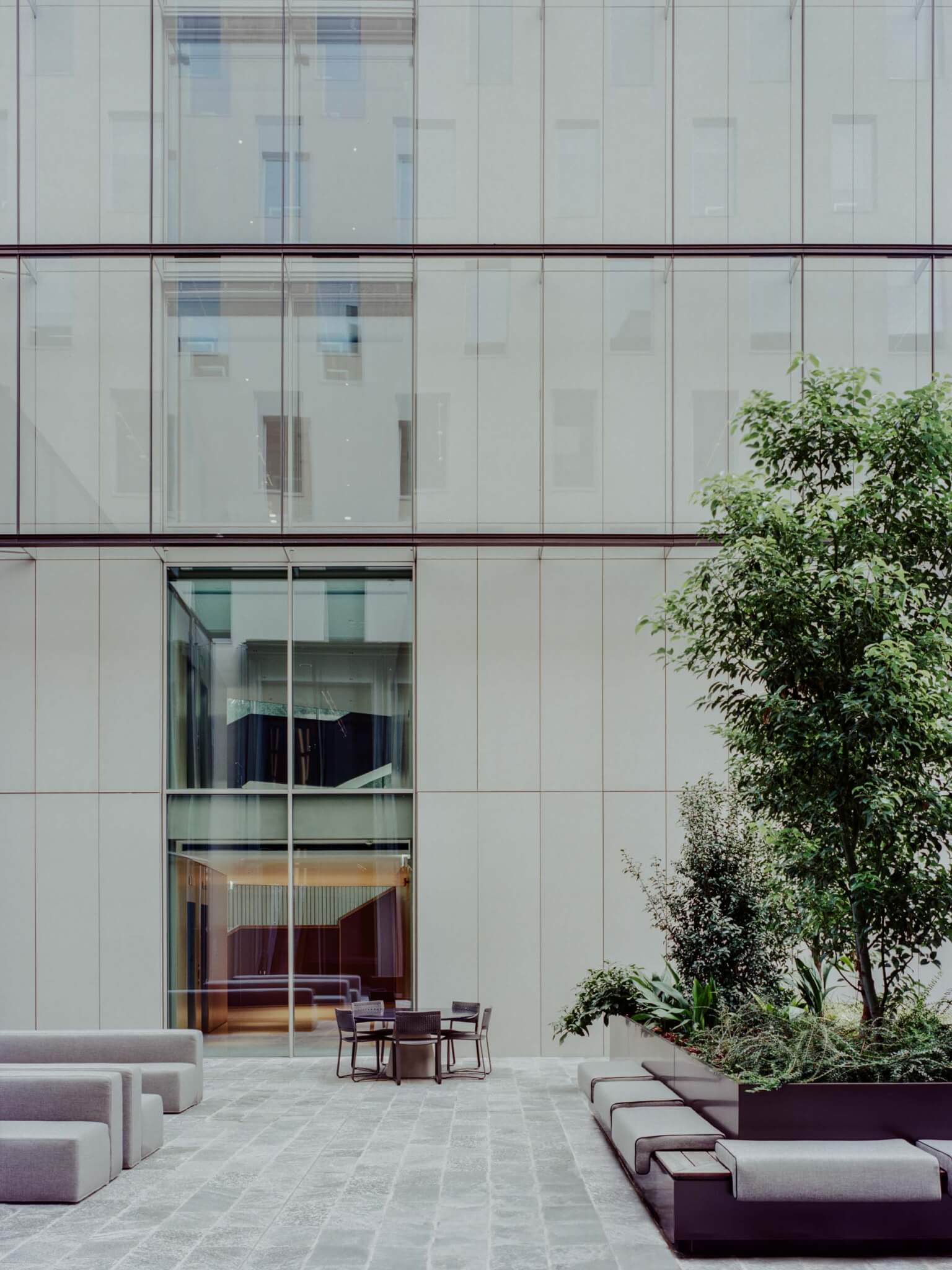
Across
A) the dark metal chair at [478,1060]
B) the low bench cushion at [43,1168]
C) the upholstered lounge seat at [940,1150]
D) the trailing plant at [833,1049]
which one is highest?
the trailing plant at [833,1049]

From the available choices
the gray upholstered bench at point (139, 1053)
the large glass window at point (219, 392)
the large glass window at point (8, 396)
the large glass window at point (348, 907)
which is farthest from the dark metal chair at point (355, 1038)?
the large glass window at point (8, 396)

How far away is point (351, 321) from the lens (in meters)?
11.8

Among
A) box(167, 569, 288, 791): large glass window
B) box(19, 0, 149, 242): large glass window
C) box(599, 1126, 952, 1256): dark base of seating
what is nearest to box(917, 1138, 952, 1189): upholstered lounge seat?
box(599, 1126, 952, 1256): dark base of seating

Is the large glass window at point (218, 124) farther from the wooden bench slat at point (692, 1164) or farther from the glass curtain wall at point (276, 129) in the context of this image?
the wooden bench slat at point (692, 1164)

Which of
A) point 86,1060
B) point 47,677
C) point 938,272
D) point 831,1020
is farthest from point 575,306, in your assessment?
point 86,1060

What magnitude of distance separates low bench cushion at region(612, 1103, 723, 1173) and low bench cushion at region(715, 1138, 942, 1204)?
18.7 inches

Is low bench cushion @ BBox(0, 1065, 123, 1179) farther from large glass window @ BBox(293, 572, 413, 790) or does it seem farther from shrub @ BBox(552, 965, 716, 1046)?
large glass window @ BBox(293, 572, 413, 790)

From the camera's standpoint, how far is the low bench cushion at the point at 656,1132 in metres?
5.86

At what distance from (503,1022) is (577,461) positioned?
5775 mm

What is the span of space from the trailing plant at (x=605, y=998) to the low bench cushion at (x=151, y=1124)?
11.0 ft

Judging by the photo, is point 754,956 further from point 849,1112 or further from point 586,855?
point 586,855

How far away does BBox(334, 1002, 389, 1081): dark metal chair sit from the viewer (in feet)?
33.8

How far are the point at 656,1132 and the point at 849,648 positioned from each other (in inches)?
118

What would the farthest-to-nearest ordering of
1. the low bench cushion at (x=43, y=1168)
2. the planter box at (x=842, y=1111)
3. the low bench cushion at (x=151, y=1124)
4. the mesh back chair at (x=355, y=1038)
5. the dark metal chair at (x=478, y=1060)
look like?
1. the dark metal chair at (x=478, y=1060)
2. the mesh back chair at (x=355, y=1038)
3. the low bench cushion at (x=151, y=1124)
4. the low bench cushion at (x=43, y=1168)
5. the planter box at (x=842, y=1111)
